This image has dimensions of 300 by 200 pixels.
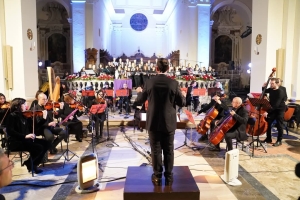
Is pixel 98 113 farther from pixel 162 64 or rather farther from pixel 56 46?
pixel 56 46

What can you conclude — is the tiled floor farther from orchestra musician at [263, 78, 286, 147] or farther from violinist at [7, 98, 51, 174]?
orchestra musician at [263, 78, 286, 147]

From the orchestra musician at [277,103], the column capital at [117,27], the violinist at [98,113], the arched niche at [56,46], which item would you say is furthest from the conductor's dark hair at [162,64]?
the column capital at [117,27]

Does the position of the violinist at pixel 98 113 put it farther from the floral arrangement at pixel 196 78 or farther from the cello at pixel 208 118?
the floral arrangement at pixel 196 78

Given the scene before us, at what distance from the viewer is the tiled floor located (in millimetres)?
4465

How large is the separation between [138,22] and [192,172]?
25389 millimetres

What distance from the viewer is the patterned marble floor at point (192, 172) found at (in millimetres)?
4469

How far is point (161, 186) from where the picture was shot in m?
3.98

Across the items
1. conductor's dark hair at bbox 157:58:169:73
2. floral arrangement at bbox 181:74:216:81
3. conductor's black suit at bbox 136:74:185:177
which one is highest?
conductor's dark hair at bbox 157:58:169:73

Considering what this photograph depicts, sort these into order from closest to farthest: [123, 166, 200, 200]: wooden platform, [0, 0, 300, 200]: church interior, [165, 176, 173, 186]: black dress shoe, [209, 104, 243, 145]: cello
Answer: [123, 166, 200, 200]: wooden platform → [165, 176, 173, 186]: black dress shoe → [0, 0, 300, 200]: church interior → [209, 104, 243, 145]: cello

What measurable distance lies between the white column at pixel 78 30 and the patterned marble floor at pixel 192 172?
1027cm

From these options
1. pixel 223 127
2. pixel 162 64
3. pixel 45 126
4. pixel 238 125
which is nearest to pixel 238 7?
pixel 238 125

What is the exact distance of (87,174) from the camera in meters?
4.48

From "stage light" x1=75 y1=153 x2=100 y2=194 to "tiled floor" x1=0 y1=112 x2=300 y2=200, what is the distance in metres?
0.12

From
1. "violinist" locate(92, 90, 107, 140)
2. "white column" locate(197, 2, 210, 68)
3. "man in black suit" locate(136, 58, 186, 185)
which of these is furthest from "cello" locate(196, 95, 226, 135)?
"white column" locate(197, 2, 210, 68)
